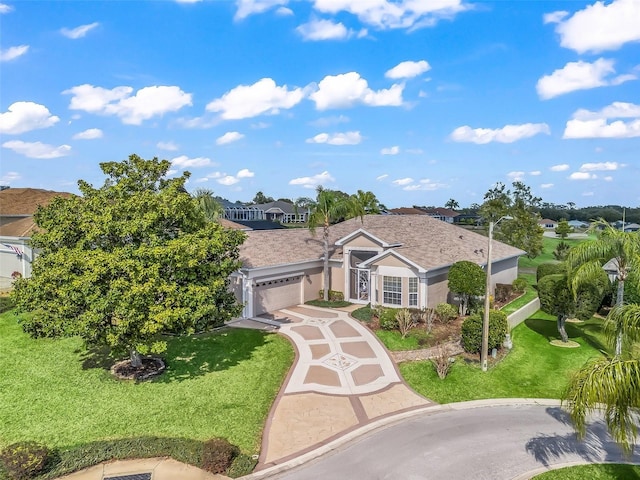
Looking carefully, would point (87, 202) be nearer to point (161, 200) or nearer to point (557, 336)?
point (161, 200)

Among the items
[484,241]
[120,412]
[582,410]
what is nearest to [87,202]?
[120,412]

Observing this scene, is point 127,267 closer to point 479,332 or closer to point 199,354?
point 199,354

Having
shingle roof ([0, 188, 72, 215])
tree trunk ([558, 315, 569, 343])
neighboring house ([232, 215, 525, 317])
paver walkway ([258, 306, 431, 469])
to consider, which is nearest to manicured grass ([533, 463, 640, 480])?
paver walkway ([258, 306, 431, 469])

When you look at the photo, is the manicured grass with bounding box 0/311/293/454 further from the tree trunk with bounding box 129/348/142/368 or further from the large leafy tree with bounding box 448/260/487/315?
the large leafy tree with bounding box 448/260/487/315

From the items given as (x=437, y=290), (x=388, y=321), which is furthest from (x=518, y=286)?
(x=388, y=321)

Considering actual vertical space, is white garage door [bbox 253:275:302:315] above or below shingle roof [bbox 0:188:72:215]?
A: below

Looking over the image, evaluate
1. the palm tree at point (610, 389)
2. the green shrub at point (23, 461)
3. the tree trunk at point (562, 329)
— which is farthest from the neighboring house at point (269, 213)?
the palm tree at point (610, 389)
